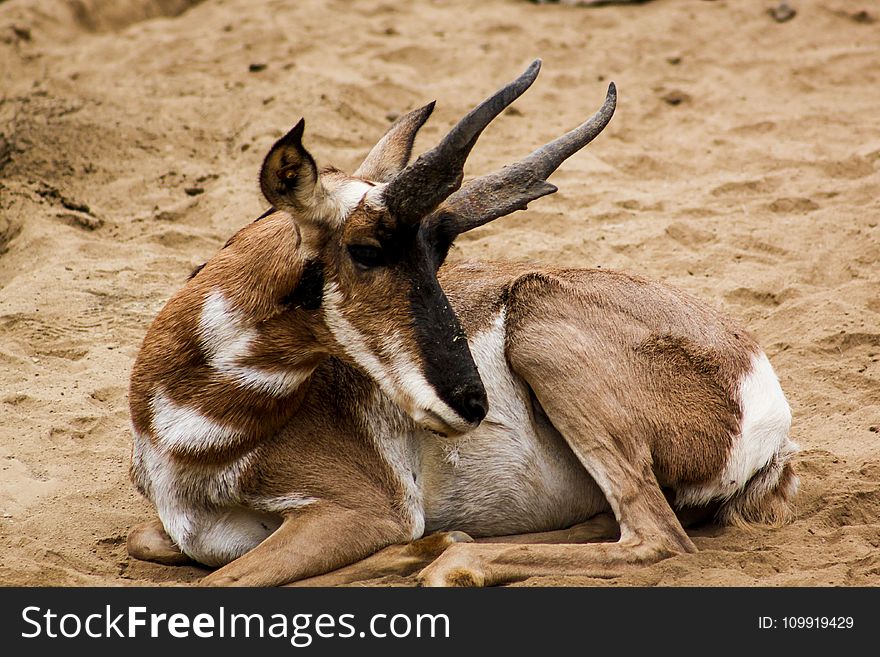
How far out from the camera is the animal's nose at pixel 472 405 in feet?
15.1

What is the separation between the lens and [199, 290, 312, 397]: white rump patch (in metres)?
4.89

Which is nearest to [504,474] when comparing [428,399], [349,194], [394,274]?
[428,399]

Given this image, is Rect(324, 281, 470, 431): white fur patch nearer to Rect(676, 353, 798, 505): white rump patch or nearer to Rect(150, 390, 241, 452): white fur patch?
Rect(150, 390, 241, 452): white fur patch

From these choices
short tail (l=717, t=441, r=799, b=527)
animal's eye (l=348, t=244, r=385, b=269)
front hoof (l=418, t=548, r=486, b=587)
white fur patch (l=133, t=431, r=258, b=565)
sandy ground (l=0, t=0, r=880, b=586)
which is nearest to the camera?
animal's eye (l=348, t=244, r=385, b=269)

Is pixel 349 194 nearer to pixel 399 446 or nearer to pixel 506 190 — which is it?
pixel 506 190

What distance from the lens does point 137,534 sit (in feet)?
17.4

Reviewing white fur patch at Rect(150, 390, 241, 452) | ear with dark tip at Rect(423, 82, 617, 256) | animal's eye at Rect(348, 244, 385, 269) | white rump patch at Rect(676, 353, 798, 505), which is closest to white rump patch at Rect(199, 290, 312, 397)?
white fur patch at Rect(150, 390, 241, 452)

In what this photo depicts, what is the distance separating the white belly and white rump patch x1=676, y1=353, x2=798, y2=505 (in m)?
0.51

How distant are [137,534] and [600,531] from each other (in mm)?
2112

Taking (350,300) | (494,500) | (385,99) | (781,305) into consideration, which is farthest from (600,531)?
(385,99)

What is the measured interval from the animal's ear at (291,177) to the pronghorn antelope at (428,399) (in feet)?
0.03

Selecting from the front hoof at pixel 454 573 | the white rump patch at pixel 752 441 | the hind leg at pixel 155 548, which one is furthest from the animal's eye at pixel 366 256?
the white rump patch at pixel 752 441

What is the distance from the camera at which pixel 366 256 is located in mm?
4641

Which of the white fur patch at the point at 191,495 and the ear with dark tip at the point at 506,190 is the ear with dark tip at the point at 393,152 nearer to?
the ear with dark tip at the point at 506,190
